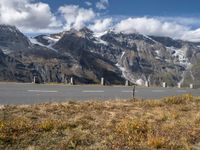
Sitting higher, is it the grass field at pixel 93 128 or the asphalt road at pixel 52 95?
the asphalt road at pixel 52 95

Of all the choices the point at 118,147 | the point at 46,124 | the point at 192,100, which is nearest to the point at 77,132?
the point at 46,124

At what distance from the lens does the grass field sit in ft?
29.0

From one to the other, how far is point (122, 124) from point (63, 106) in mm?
3719

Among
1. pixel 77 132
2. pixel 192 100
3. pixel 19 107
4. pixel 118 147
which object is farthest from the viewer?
pixel 192 100

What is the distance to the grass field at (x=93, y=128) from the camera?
29.0ft

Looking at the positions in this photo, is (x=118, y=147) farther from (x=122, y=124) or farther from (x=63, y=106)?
(x=63, y=106)

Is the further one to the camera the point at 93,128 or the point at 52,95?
the point at 52,95

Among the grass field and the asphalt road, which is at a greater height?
the asphalt road

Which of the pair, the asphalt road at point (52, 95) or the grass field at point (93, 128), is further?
the asphalt road at point (52, 95)

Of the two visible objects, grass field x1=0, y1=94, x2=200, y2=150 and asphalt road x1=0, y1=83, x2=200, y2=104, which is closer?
grass field x1=0, y1=94, x2=200, y2=150

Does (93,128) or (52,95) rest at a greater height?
(52,95)

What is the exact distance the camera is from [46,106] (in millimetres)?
13555

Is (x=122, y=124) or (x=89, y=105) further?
(x=89, y=105)

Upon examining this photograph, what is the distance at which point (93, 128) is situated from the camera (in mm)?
10352
